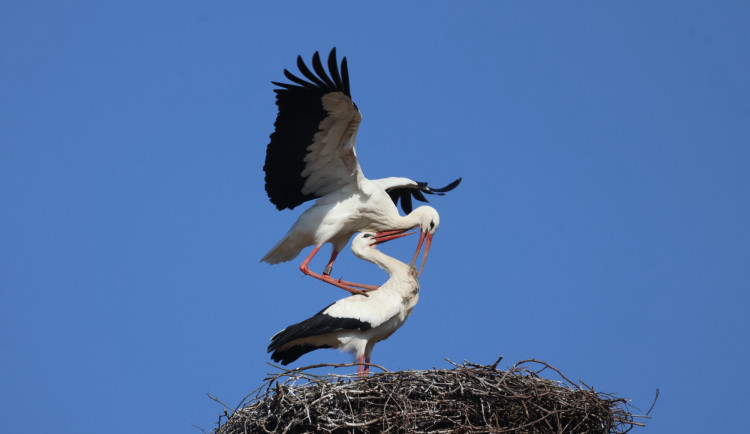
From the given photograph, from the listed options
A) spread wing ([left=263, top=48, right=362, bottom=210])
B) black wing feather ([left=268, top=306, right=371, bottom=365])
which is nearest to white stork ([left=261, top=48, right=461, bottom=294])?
spread wing ([left=263, top=48, right=362, bottom=210])

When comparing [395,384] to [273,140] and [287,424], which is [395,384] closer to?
[287,424]

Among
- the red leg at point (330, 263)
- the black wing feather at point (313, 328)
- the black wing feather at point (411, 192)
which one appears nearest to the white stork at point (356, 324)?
the black wing feather at point (313, 328)

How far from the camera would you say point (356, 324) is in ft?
30.2

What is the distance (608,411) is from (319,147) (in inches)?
156

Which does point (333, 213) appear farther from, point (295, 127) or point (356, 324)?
point (356, 324)

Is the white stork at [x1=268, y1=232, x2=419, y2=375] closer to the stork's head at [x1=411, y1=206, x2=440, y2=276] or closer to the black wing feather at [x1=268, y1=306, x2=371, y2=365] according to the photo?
the black wing feather at [x1=268, y1=306, x2=371, y2=365]

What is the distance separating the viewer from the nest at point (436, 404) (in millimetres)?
7746

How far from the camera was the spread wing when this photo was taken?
984 cm

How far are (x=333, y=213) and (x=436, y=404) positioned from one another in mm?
3268

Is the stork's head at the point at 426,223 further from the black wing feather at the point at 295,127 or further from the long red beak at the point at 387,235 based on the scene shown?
the black wing feather at the point at 295,127

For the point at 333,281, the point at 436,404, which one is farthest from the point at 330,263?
the point at 436,404

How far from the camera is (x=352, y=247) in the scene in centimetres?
1055

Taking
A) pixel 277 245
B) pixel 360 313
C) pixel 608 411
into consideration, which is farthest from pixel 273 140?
pixel 608 411

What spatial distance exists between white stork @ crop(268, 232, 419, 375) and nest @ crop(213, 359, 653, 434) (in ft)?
3.45
